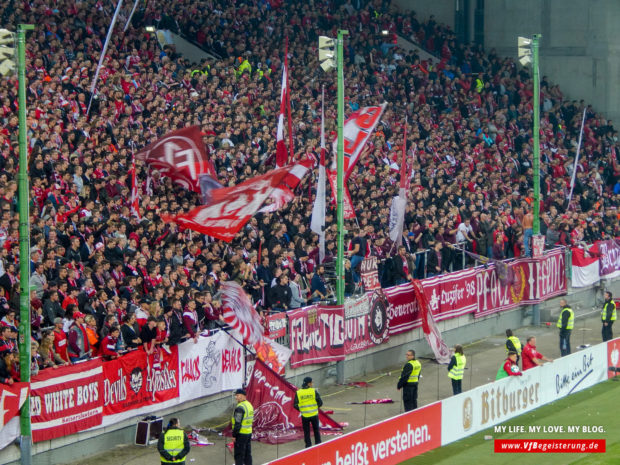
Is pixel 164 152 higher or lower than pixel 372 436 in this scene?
higher

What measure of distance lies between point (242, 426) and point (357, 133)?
32.7 ft

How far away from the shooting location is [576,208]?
4128 centimetres

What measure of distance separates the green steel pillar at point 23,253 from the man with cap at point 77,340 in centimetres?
176

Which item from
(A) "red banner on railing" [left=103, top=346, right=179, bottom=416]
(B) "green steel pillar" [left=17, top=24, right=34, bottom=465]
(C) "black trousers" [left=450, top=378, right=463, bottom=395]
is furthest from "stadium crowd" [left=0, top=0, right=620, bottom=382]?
(C) "black trousers" [left=450, top=378, right=463, bottom=395]

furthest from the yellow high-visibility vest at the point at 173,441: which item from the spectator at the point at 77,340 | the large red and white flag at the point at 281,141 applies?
the large red and white flag at the point at 281,141

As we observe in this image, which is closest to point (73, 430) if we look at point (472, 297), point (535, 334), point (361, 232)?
point (361, 232)

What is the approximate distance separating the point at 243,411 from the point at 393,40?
28.1 m

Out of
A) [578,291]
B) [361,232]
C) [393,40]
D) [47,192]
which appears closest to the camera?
[47,192]

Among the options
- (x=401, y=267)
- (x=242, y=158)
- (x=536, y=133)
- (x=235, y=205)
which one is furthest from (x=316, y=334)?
(x=536, y=133)

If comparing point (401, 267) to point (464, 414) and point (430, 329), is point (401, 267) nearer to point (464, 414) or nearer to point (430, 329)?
point (430, 329)

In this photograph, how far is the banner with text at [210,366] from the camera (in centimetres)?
2397

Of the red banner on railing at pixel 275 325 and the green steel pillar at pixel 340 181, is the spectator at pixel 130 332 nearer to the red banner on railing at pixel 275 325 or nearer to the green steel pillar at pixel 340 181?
the red banner on railing at pixel 275 325

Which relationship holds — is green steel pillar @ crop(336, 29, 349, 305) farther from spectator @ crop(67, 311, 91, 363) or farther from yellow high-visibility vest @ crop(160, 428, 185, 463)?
yellow high-visibility vest @ crop(160, 428, 185, 463)

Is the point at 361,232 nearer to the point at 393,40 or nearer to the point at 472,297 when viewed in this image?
the point at 472,297
